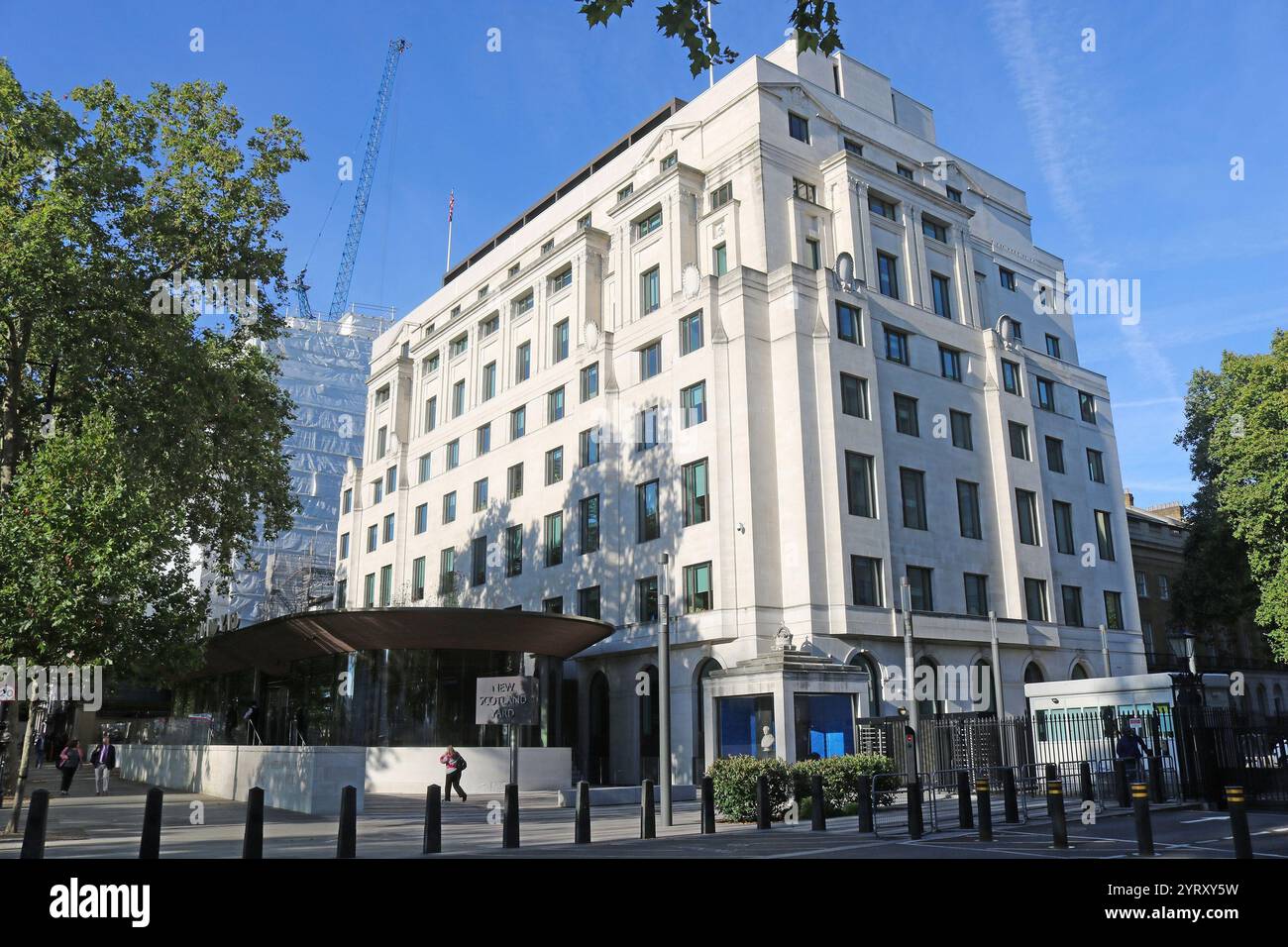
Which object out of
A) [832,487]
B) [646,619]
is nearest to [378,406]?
[646,619]

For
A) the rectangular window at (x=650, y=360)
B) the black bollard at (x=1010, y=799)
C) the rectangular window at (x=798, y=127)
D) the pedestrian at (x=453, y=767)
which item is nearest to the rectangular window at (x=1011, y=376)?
the rectangular window at (x=798, y=127)

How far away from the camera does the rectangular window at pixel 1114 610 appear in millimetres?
44844

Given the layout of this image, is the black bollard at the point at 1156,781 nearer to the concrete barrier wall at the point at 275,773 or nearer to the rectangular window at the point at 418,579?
the concrete barrier wall at the point at 275,773

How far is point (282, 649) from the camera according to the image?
30.5 meters

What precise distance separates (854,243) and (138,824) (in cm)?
3283

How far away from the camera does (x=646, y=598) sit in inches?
1505

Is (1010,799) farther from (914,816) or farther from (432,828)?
(432,828)

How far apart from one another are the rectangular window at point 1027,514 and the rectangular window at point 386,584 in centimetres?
3383

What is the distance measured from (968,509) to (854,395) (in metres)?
7.75

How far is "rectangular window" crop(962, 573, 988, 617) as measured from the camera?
38.9 metres

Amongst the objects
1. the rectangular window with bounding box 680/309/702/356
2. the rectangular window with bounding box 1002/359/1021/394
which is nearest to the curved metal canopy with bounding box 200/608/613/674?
the rectangular window with bounding box 680/309/702/356

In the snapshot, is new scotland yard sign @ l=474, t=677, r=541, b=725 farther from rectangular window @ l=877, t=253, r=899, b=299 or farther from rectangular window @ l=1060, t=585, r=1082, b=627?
rectangular window @ l=1060, t=585, r=1082, b=627
